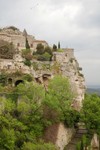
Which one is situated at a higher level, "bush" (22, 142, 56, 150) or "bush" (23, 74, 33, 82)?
"bush" (23, 74, 33, 82)

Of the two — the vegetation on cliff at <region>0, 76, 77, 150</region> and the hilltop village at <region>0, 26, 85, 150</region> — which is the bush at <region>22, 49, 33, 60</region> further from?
the vegetation on cliff at <region>0, 76, 77, 150</region>

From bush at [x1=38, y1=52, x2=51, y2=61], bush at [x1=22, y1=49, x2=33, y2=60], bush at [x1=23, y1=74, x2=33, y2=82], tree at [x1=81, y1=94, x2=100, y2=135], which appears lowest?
tree at [x1=81, y1=94, x2=100, y2=135]

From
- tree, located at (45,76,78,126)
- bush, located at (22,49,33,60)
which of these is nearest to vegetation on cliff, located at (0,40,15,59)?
bush, located at (22,49,33,60)

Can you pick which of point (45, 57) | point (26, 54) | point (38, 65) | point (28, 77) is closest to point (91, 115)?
point (28, 77)

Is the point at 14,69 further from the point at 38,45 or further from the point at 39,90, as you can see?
the point at 38,45

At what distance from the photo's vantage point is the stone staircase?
170ft

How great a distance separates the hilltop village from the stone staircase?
2.14 ft

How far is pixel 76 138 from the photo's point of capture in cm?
5484

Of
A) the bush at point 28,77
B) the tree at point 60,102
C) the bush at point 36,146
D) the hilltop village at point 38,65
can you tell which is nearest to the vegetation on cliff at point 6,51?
the hilltop village at point 38,65

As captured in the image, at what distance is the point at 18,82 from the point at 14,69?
8.30 ft

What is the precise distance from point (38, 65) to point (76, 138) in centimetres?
1438

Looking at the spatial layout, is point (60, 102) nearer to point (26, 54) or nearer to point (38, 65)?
point (38, 65)

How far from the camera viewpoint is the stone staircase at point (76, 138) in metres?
51.7

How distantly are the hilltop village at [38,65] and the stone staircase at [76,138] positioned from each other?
65 cm
